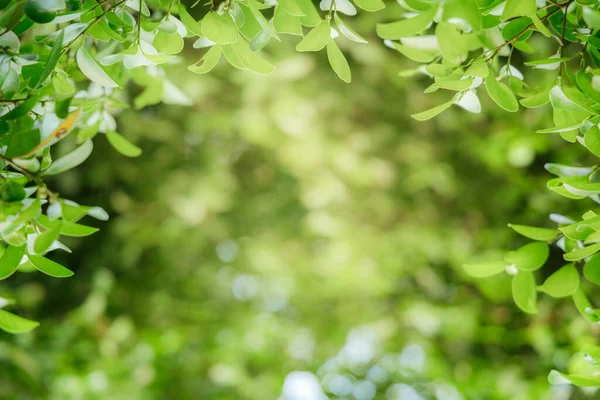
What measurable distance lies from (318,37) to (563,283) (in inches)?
8.6

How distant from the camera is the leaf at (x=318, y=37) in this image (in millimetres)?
314

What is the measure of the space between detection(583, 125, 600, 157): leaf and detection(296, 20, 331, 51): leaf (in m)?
0.15

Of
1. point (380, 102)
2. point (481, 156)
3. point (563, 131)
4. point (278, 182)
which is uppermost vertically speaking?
point (563, 131)

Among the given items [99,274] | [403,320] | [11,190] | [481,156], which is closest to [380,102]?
[481,156]

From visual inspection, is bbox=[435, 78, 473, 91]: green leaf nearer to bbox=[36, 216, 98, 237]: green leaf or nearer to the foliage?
the foliage

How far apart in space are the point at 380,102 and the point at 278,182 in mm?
331

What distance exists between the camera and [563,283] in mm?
351

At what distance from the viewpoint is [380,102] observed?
4.08 ft

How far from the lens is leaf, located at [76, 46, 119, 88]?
306 mm

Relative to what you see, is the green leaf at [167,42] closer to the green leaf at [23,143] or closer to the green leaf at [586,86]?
the green leaf at [23,143]

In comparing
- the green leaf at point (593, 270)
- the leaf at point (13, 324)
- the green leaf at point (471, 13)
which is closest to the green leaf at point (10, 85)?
the leaf at point (13, 324)

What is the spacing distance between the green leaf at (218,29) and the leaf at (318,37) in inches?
1.5

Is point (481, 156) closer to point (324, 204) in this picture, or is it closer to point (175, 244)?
point (324, 204)

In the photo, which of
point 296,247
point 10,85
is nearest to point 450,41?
point 10,85
